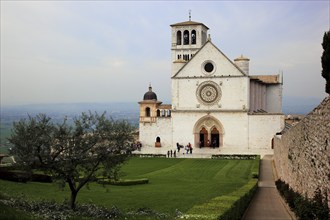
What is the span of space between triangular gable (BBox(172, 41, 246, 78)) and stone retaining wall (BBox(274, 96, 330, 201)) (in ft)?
134

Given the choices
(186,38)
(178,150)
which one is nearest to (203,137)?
(178,150)

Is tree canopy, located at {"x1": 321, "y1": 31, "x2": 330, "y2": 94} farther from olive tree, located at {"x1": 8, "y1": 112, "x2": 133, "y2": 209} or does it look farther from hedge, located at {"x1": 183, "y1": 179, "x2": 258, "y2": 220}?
olive tree, located at {"x1": 8, "y1": 112, "x2": 133, "y2": 209}

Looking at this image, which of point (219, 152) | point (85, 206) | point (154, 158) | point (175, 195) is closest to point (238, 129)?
point (219, 152)

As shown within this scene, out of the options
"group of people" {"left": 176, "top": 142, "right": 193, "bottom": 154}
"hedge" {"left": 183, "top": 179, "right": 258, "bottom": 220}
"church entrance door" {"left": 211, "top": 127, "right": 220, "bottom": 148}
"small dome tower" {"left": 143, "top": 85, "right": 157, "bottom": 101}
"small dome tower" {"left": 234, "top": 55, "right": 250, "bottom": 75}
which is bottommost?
"group of people" {"left": 176, "top": 142, "right": 193, "bottom": 154}

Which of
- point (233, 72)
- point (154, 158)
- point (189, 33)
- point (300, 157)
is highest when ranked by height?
point (189, 33)

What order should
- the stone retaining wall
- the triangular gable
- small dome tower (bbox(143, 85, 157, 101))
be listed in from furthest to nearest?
small dome tower (bbox(143, 85, 157, 101)) → the triangular gable → the stone retaining wall

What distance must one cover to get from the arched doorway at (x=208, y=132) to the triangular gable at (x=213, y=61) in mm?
6042

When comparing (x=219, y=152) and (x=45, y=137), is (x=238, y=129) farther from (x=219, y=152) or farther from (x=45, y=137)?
(x=45, y=137)

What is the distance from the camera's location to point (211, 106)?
66812 millimetres

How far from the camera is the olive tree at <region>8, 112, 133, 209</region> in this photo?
17.8m

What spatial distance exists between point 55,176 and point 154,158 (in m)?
39.6

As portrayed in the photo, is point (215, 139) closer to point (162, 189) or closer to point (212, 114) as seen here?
point (212, 114)

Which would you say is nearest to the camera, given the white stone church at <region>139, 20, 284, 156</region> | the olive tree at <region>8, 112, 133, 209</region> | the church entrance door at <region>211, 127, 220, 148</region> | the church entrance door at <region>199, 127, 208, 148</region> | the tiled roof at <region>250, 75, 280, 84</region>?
the olive tree at <region>8, 112, 133, 209</region>

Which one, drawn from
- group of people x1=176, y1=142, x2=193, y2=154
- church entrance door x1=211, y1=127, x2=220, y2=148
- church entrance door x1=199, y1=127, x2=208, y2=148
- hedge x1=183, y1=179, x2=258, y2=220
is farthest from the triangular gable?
hedge x1=183, y1=179, x2=258, y2=220
